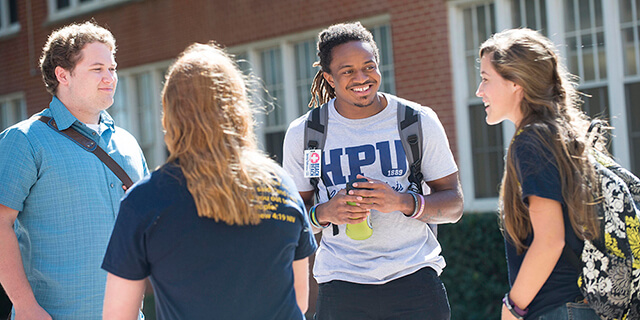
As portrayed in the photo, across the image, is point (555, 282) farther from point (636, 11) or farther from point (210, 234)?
point (636, 11)

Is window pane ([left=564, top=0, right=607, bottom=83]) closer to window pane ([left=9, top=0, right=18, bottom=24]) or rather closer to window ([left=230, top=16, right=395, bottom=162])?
window ([left=230, top=16, right=395, bottom=162])

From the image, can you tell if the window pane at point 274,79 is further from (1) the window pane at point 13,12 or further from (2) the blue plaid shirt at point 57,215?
(2) the blue plaid shirt at point 57,215

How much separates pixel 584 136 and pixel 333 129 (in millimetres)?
1277

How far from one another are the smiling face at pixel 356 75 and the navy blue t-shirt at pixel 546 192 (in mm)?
1006

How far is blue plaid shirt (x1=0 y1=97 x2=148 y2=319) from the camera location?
2.92 metres

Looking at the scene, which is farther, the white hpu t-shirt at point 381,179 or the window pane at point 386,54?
the window pane at point 386,54

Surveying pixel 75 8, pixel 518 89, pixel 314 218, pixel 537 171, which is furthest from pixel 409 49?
pixel 75 8

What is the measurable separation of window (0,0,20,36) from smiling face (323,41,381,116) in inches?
451

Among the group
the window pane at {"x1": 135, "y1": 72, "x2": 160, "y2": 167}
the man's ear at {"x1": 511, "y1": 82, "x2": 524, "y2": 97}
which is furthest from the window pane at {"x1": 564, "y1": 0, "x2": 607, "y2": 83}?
the window pane at {"x1": 135, "y1": 72, "x2": 160, "y2": 167}

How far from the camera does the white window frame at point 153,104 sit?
1075 cm

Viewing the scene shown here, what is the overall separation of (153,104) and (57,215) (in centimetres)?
814

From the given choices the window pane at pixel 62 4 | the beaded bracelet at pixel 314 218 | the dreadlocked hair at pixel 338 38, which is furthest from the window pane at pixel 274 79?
the beaded bracelet at pixel 314 218

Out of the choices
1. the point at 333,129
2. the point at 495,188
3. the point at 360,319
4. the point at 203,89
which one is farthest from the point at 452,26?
the point at 203,89

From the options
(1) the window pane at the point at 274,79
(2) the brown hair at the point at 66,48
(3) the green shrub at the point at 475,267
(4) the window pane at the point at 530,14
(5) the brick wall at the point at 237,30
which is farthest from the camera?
(1) the window pane at the point at 274,79
